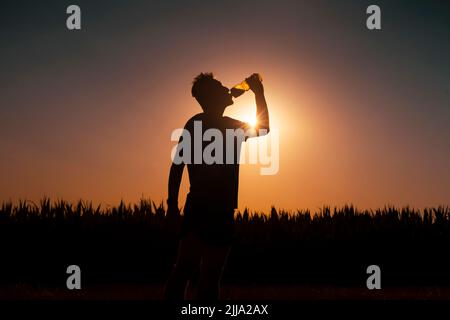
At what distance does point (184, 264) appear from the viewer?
4535 mm

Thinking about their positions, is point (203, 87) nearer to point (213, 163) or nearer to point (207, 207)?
point (213, 163)

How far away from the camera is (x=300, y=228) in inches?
391

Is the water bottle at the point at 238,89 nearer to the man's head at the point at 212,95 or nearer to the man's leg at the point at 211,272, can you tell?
the man's head at the point at 212,95

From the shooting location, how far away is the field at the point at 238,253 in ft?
28.1

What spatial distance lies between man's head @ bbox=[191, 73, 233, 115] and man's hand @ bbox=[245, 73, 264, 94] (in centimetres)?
27

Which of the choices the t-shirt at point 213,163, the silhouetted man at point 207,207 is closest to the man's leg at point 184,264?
the silhouetted man at point 207,207

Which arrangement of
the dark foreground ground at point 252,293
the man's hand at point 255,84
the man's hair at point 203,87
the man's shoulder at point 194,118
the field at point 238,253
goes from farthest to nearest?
the field at point 238,253 → the dark foreground ground at point 252,293 → the man's hand at point 255,84 → the man's hair at point 203,87 → the man's shoulder at point 194,118

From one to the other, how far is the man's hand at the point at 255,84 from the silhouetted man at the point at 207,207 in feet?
1.32

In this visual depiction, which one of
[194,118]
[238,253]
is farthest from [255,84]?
[238,253]

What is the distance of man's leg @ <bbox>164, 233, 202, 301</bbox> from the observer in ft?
14.9

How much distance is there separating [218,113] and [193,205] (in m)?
0.76

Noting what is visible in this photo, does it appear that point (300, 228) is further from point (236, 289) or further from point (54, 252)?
point (54, 252)
